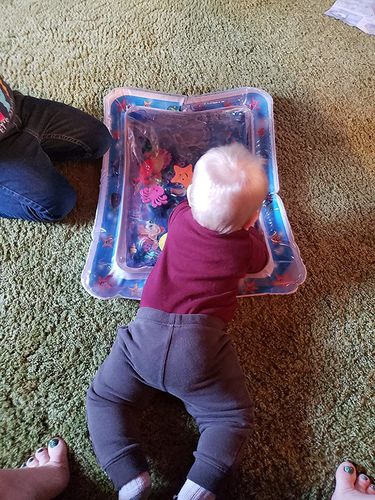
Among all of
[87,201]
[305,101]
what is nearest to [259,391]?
[87,201]

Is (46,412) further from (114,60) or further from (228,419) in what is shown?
(114,60)

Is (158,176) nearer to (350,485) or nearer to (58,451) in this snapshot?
(58,451)

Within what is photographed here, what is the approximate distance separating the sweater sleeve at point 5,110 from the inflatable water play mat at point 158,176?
0.73ft

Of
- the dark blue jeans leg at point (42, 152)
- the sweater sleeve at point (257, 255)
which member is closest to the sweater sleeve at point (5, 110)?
the dark blue jeans leg at point (42, 152)

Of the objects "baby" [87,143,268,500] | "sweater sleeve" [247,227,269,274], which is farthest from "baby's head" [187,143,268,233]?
"sweater sleeve" [247,227,269,274]

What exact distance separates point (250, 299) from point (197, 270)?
0.23m

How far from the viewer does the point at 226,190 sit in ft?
2.36

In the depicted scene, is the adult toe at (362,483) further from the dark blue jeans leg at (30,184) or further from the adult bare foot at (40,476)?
the dark blue jeans leg at (30,184)

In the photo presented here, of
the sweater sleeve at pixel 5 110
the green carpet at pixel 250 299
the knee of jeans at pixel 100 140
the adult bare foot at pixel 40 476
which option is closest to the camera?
the adult bare foot at pixel 40 476

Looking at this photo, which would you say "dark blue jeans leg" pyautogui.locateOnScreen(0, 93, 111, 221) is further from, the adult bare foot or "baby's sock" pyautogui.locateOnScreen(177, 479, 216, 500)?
"baby's sock" pyautogui.locateOnScreen(177, 479, 216, 500)

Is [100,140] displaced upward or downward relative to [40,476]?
upward

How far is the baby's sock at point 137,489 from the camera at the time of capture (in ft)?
2.37

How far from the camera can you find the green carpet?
83 centimetres

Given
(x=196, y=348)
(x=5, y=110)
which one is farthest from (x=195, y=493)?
(x=5, y=110)
